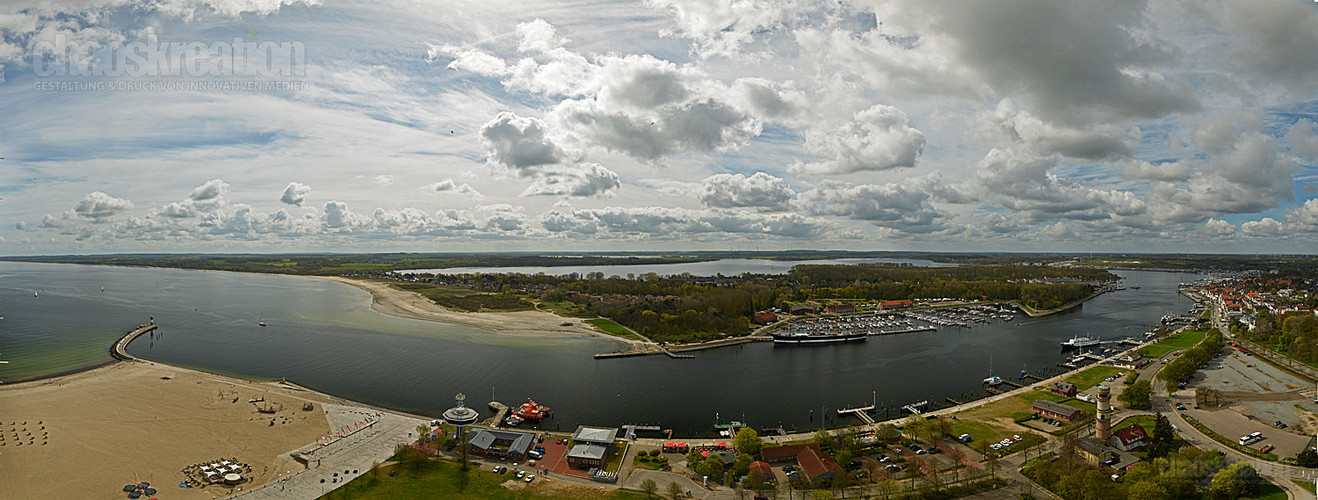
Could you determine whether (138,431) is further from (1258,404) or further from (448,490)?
(1258,404)

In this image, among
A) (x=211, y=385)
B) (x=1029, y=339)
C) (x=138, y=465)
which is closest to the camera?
(x=138, y=465)

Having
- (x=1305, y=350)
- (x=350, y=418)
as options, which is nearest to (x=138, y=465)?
(x=350, y=418)

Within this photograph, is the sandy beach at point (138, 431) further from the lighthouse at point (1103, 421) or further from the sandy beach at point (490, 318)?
the lighthouse at point (1103, 421)

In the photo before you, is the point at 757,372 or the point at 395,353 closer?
the point at 757,372

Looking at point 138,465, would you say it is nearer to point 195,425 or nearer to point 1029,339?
point 195,425

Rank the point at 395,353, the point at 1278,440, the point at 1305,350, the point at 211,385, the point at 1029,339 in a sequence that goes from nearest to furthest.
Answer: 1. the point at 1278,440
2. the point at 211,385
3. the point at 1305,350
4. the point at 395,353
5. the point at 1029,339
